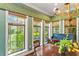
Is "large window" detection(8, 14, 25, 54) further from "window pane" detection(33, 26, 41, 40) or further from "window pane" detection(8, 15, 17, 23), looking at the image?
"window pane" detection(33, 26, 41, 40)

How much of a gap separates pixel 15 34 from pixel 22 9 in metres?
0.48

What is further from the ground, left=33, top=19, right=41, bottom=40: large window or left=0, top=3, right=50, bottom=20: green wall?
left=0, top=3, right=50, bottom=20: green wall

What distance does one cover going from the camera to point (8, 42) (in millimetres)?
2127

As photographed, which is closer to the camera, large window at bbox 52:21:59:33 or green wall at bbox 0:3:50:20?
green wall at bbox 0:3:50:20

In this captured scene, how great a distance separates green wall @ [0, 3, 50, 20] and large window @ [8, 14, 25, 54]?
132 millimetres

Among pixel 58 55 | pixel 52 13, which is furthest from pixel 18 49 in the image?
pixel 52 13

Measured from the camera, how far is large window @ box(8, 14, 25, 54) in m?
2.15

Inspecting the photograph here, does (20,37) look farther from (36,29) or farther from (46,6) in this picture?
(46,6)

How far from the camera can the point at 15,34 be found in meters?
2.26

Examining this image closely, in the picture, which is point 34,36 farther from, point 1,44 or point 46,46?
point 1,44

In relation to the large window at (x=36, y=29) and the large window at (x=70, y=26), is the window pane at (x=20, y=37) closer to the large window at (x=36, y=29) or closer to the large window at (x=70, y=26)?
the large window at (x=36, y=29)

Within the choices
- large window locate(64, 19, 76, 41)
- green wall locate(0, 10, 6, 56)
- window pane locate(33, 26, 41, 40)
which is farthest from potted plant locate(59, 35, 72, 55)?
green wall locate(0, 10, 6, 56)

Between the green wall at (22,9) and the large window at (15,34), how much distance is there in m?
0.13

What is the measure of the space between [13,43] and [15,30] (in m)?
0.24
